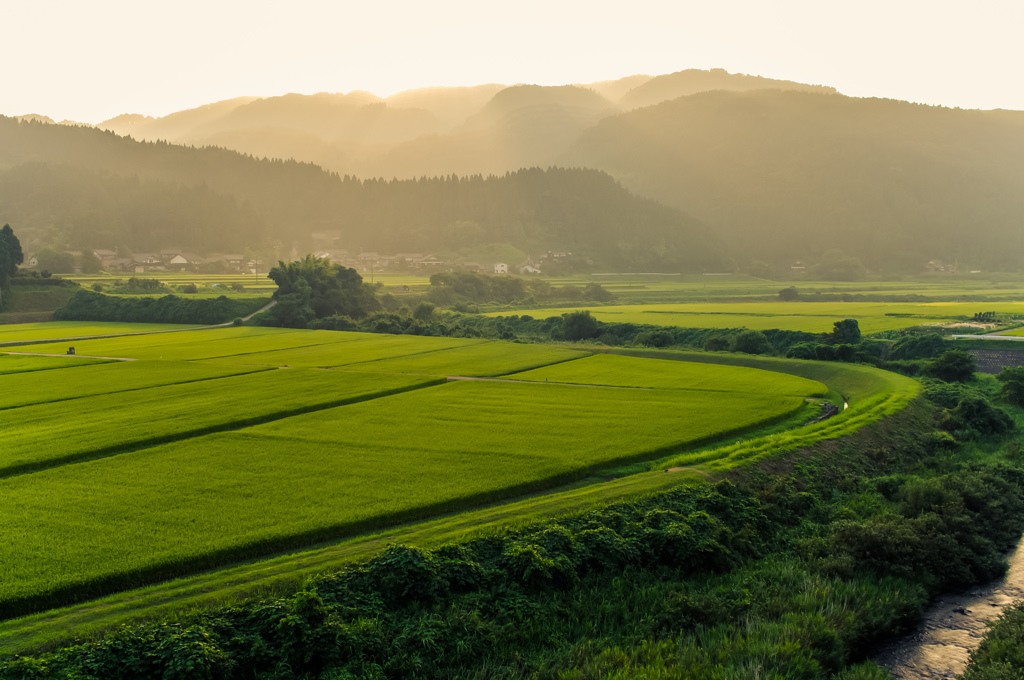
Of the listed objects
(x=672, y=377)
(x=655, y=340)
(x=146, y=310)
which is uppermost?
(x=146, y=310)

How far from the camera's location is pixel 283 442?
71.7 feet

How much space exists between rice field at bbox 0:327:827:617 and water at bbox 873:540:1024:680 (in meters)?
8.32

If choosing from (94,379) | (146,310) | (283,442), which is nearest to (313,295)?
(146,310)

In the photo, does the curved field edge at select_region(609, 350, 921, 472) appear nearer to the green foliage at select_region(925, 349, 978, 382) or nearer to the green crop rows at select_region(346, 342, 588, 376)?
the green foliage at select_region(925, 349, 978, 382)

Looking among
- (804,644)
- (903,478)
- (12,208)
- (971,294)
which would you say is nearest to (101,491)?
(804,644)

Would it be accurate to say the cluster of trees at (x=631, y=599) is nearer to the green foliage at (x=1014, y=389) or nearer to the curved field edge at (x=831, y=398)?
the curved field edge at (x=831, y=398)

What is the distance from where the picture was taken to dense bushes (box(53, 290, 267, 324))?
7156cm

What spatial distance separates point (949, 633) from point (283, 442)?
60.6 ft

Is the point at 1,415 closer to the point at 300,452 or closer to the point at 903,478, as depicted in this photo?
the point at 300,452

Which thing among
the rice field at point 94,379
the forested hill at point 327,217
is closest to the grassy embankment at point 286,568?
the rice field at point 94,379

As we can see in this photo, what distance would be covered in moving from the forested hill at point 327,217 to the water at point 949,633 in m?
149

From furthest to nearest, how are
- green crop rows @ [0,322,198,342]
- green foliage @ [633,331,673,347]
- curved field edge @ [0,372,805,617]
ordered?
green crop rows @ [0,322,198,342]
green foliage @ [633,331,673,347]
curved field edge @ [0,372,805,617]

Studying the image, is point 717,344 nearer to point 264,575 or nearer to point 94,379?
point 94,379

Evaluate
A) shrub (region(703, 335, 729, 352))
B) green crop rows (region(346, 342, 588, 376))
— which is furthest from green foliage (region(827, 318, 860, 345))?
green crop rows (region(346, 342, 588, 376))
